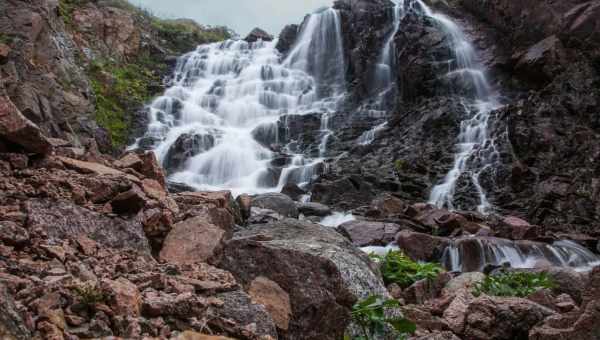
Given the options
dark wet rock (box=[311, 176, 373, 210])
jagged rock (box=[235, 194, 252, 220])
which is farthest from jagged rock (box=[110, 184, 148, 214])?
dark wet rock (box=[311, 176, 373, 210])

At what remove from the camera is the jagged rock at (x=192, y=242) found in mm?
4684

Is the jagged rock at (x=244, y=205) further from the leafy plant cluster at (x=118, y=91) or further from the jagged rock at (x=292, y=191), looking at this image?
the leafy plant cluster at (x=118, y=91)

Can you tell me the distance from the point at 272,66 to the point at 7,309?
29.1 meters

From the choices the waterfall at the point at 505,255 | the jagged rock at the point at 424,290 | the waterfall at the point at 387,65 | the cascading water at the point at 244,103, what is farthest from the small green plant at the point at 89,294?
the waterfall at the point at 387,65

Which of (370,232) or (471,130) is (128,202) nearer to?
(370,232)

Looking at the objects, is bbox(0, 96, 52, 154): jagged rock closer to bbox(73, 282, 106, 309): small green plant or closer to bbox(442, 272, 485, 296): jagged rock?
bbox(73, 282, 106, 309): small green plant

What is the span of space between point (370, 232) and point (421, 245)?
1445mm

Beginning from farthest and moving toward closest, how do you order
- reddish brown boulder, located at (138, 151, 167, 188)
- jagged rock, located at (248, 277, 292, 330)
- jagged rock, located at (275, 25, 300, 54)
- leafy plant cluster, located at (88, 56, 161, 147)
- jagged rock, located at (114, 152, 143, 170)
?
jagged rock, located at (275, 25, 300, 54) → leafy plant cluster, located at (88, 56, 161, 147) → reddish brown boulder, located at (138, 151, 167, 188) → jagged rock, located at (114, 152, 143, 170) → jagged rock, located at (248, 277, 292, 330)

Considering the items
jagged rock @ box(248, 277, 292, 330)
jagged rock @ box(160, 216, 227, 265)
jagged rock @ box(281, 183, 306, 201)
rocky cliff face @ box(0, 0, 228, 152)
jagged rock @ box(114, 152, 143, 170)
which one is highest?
rocky cliff face @ box(0, 0, 228, 152)

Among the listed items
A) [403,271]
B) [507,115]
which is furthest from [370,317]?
[507,115]

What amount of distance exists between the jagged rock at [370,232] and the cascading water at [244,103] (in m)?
6.74

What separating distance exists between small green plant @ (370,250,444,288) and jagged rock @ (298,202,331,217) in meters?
6.70

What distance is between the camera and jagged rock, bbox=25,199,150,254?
12.9 feet

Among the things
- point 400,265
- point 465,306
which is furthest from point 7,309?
point 400,265
